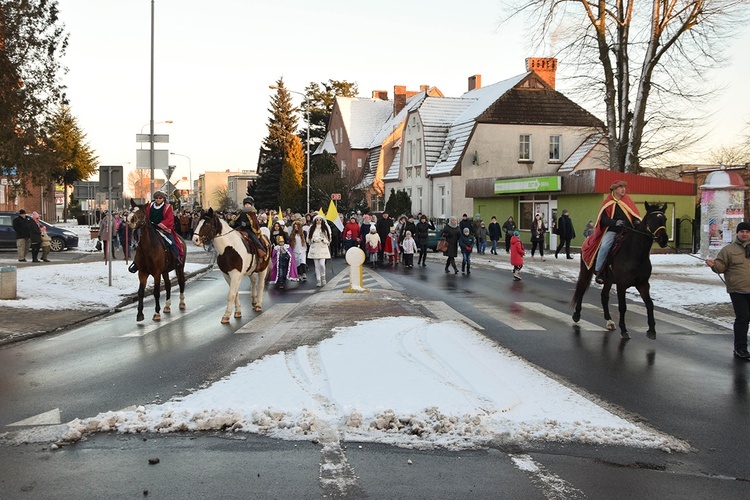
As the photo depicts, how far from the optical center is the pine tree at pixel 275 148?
80438 millimetres

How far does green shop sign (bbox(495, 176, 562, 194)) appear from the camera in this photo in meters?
37.2

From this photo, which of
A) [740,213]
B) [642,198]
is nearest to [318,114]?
[642,198]

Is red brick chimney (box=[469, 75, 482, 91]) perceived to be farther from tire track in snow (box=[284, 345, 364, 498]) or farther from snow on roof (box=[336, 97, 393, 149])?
tire track in snow (box=[284, 345, 364, 498])

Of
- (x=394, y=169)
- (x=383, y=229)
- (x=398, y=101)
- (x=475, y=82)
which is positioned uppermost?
(x=475, y=82)

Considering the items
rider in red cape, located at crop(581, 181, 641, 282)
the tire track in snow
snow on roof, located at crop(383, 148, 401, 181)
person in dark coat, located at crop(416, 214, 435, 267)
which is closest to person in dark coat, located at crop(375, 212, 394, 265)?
person in dark coat, located at crop(416, 214, 435, 267)

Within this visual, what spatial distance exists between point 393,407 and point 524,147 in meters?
46.8

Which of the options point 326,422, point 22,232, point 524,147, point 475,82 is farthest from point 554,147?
point 326,422

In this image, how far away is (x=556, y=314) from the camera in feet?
48.8

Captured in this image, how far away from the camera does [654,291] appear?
19453 mm

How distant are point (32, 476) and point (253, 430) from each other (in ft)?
5.52

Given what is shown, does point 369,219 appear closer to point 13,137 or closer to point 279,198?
point 13,137

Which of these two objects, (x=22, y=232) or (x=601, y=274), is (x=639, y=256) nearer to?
→ (x=601, y=274)

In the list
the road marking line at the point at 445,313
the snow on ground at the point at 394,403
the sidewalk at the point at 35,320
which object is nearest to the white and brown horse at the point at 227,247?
the sidewalk at the point at 35,320

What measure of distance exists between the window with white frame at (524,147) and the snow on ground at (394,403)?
42582 millimetres
